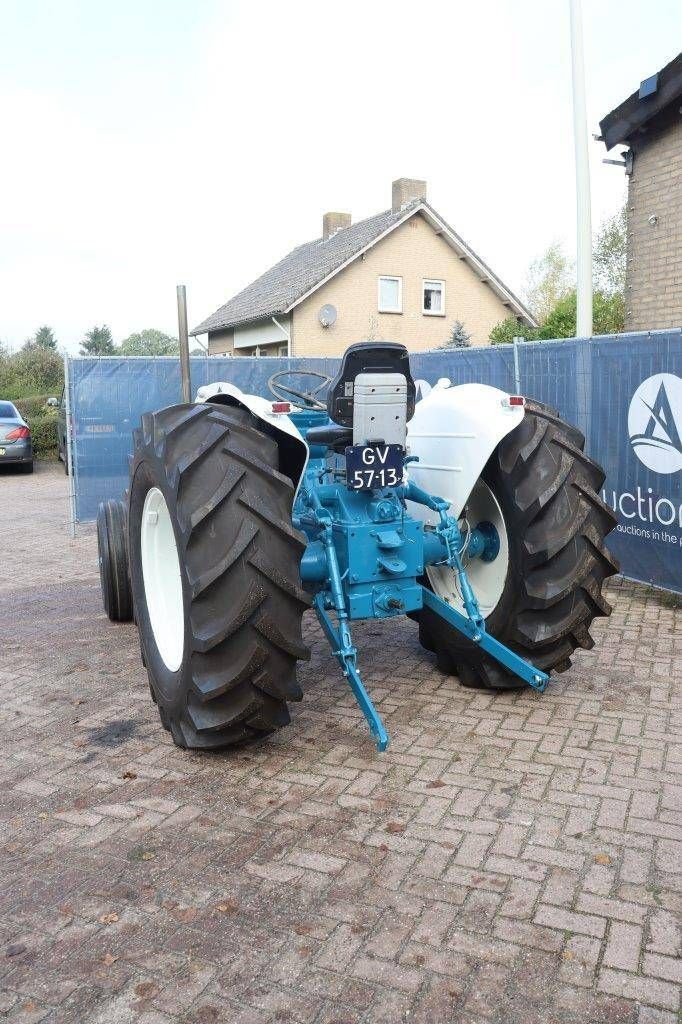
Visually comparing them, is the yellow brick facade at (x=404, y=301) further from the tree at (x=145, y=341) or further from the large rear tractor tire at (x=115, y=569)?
the tree at (x=145, y=341)

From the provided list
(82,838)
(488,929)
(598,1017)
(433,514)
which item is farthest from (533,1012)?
(433,514)

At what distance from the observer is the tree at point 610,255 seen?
34219 millimetres

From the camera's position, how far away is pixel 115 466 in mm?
11453

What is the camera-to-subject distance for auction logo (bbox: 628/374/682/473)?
6766mm

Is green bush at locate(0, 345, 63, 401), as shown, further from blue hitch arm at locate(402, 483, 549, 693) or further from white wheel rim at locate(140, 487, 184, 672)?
blue hitch arm at locate(402, 483, 549, 693)

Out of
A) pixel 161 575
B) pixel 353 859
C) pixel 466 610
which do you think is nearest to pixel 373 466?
pixel 466 610

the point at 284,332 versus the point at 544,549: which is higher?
the point at 284,332

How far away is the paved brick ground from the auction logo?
2.23 meters

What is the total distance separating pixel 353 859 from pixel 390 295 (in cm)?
2862

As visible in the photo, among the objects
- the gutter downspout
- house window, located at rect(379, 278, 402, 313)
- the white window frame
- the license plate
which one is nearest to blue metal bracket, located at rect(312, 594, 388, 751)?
the license plate

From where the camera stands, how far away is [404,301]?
3064 cm

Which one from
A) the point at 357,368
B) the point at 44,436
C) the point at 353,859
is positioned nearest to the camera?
the point at 353,859

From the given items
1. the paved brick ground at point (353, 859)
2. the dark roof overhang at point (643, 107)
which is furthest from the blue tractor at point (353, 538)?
the dark roof overhang at point (643, 107)

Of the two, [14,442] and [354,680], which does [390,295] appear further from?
[354,680]
